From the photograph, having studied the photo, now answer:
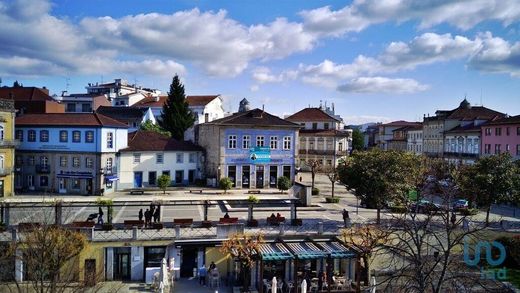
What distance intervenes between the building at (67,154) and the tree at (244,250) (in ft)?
79.3

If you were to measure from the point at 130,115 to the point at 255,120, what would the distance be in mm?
25383

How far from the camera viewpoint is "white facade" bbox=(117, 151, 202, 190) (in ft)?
156

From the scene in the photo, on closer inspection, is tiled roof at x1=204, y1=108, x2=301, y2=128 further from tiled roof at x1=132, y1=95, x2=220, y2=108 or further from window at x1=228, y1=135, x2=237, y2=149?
tiled roof at x1=132, y1=95, x2=220, y2=108

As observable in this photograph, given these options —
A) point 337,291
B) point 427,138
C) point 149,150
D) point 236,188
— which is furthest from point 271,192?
point 427,138

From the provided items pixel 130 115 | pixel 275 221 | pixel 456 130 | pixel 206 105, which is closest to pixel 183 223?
pixel 275 221

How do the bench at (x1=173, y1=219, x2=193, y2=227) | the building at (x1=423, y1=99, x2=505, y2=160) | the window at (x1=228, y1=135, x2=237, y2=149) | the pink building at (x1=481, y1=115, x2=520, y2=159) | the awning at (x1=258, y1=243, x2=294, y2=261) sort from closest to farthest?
the awning at (x1=258, y1=243, x2=294, y2=261)
the bench at (x1=173, y1=219, x2=193, y2=227)
the window at (x1=228, y1=135, x2=237, y2=149)
the pink building at (x1=481, y1=115, x2=520, y2=159)
the building at (x1=423, y1=99, x2=505, y2=160)

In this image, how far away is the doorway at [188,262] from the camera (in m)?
25.8

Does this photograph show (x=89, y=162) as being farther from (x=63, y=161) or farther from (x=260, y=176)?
(x=260, y=176)

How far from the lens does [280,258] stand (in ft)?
73.6

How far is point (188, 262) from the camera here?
25922 millimetres

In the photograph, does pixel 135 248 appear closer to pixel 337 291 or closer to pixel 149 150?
pixel 337 291

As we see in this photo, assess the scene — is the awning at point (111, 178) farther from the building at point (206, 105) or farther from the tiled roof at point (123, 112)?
the building at point (206, 105)

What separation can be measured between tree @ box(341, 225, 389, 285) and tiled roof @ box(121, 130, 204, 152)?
28.9m

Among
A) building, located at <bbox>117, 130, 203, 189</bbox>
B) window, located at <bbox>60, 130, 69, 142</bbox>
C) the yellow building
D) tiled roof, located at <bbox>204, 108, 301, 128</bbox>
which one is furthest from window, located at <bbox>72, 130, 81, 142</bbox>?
tiled roof, located at <bbox>204, 108, 301, 128</bbox>
